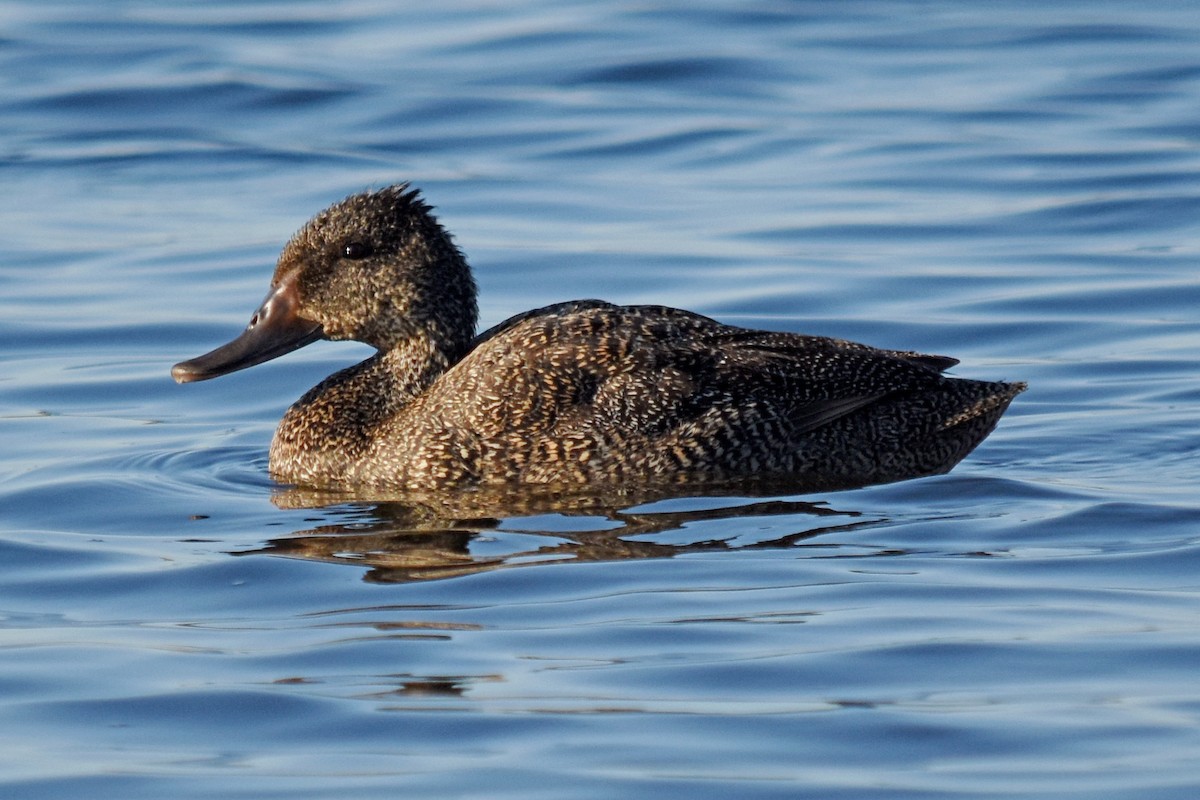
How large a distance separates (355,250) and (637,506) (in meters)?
1.76

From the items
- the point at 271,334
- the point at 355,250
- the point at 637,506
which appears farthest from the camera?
the point at 271,334

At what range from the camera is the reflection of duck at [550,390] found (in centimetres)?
903

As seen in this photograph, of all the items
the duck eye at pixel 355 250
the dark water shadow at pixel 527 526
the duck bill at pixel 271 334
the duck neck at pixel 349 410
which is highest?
the duck eye at pixel 355 250

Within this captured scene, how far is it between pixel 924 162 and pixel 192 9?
8801 millimetres

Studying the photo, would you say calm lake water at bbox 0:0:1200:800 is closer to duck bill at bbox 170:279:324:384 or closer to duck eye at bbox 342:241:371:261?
duck bill at bbox 170:279:324:384

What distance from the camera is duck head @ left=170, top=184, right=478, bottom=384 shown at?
965 centimetres

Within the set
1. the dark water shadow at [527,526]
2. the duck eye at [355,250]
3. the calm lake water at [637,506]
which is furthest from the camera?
the duck eye at [355,250]

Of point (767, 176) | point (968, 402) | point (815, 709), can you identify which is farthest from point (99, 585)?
point (767, 176)

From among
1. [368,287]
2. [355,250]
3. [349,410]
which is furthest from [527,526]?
[355,250]

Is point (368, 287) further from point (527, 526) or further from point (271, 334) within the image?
point (527, 526)

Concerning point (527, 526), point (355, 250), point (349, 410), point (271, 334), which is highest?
point (355, 250)

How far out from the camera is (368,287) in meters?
9.66

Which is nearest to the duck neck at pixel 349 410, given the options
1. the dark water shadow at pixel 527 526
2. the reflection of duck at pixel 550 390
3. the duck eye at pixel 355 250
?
the reflection of duck at pixel 550 390

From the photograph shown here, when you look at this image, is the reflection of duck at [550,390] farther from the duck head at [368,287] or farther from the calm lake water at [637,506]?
the calm lake water at [637,506]
